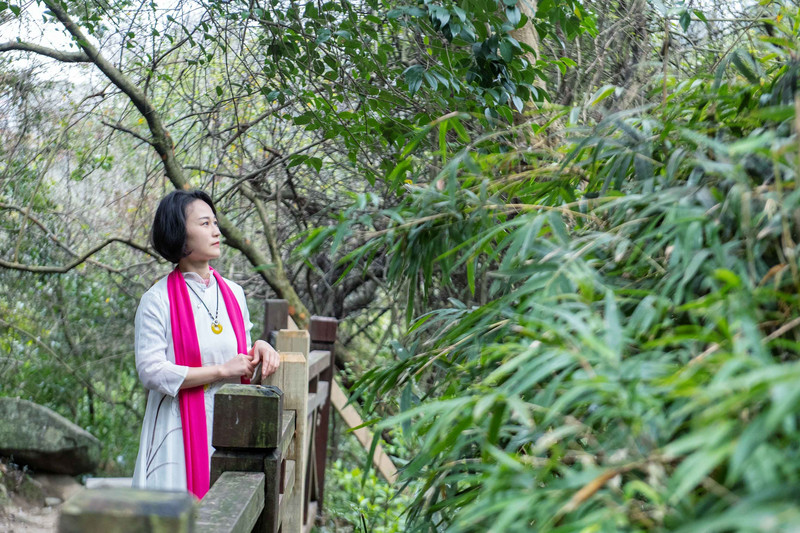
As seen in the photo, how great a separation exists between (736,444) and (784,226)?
1.05 ft

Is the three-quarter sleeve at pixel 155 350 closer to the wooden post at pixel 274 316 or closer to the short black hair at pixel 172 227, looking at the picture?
the short black hair at pixel 172 227

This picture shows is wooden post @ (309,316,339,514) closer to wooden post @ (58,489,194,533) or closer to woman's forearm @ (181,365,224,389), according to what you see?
woman's forearm @ (181,365,224,389)

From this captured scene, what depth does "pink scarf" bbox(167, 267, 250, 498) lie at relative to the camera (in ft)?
7.01

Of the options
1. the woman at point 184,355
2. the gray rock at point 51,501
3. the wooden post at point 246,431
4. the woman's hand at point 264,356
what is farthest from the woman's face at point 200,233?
the gray rock at point 51,501

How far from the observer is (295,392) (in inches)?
90.7

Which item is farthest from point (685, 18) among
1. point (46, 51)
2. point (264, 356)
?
point (46, 51)

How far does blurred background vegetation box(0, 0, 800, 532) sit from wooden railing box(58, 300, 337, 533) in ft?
0.83

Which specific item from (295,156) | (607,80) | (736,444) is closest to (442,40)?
(295,156)

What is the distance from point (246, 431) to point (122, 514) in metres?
0.78

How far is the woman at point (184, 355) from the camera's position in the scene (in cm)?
212

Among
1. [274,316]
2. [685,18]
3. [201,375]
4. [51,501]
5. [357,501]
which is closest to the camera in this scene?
[201,375]

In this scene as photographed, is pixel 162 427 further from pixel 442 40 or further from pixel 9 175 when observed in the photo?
pixel 9 175

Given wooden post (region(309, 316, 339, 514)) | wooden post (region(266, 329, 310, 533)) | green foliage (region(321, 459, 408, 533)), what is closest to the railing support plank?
wooden post (region(266, 329, 310, 533))

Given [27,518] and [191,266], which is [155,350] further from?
[27,518]
